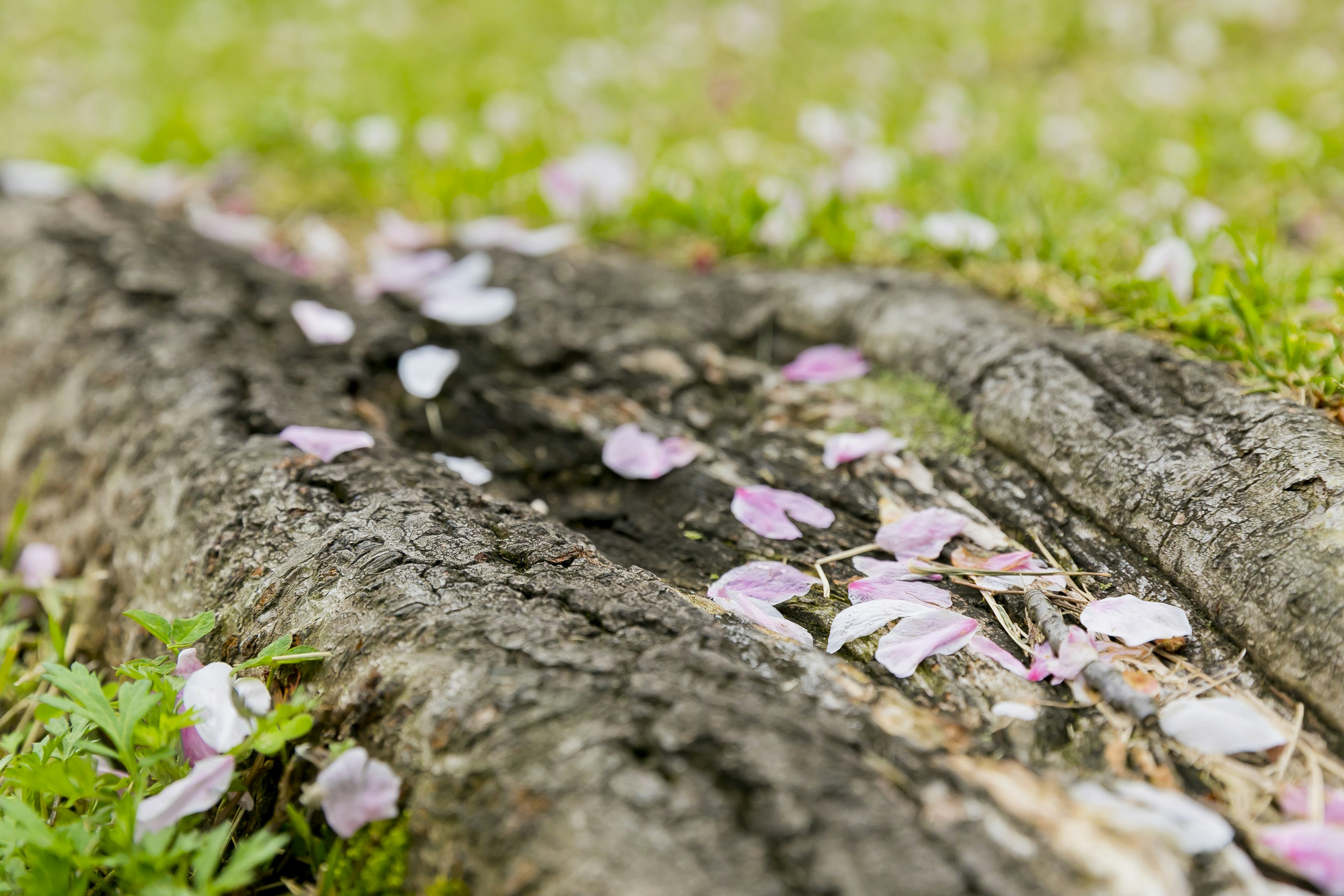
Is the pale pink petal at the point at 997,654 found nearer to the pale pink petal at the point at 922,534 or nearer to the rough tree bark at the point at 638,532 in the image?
the rough tree bark at the point at 638,532

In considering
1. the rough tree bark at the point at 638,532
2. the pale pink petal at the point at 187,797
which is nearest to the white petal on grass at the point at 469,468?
the rough tree bark at the point at 638,532

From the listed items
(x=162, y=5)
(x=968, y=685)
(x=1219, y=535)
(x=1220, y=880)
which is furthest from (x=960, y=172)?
(x=162, y=5)

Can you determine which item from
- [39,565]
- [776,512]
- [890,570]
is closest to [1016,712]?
[890,570]

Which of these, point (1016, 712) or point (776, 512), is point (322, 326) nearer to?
point (776, 512)

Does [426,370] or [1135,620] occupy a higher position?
[1135,620]

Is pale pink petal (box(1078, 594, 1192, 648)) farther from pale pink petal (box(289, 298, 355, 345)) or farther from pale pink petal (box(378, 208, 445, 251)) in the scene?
pale pink petal (box(378, 208, 445, 251))

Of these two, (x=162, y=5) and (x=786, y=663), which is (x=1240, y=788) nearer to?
(x=786, y=663)
